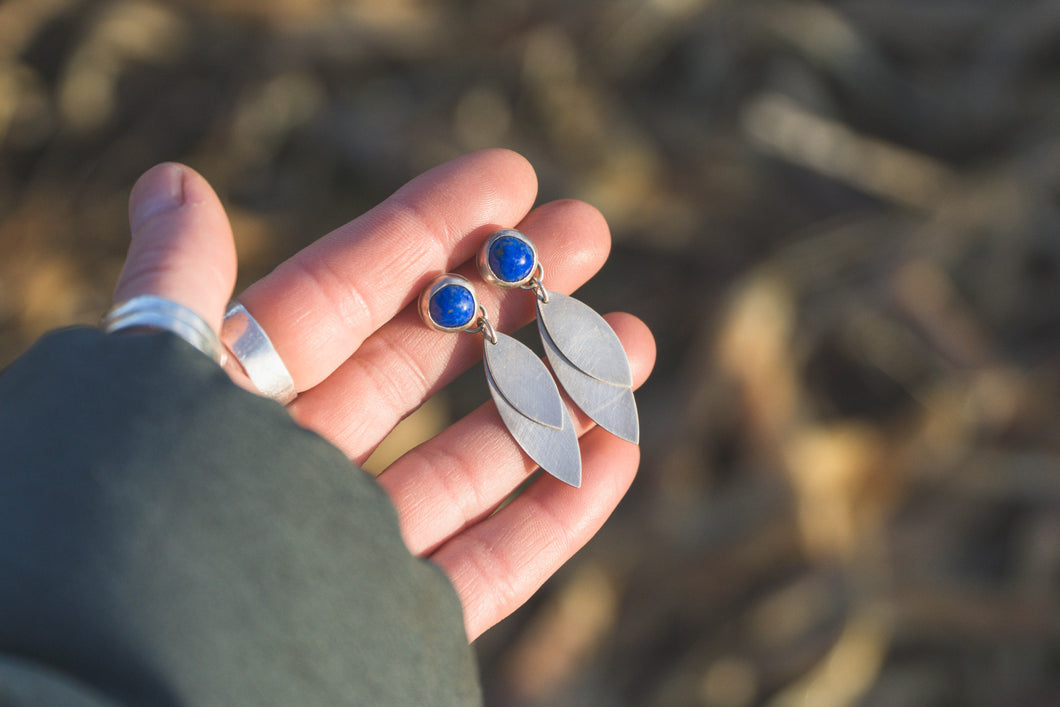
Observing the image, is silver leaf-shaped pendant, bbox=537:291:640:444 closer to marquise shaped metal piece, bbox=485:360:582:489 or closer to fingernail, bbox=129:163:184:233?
marquise shaped metal piece, bbox=485:360:582:489

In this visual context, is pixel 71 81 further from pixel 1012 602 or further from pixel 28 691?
pixel 1012 602

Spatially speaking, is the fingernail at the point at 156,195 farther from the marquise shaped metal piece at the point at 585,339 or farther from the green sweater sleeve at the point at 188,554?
the marquise shaped metal piece at the point at 585,339

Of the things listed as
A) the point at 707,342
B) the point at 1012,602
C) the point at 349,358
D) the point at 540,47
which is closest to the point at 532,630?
the point at 707,342

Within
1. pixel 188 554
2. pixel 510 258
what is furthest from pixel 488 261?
pixel 188 554

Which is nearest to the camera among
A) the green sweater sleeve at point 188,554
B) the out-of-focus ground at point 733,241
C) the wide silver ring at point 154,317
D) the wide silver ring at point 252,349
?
the green sweater sleeve at point 188,554

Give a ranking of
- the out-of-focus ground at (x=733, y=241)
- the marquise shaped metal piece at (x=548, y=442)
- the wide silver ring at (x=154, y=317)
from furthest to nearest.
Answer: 1. the out-of-focus ground at (x=733, y=241)
2. the marquise shaped metal piece at (x=548, y=442)
3. the wide silver ring at (x=154, y=317)

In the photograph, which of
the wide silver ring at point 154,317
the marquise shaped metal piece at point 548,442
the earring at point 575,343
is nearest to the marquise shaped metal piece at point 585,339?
the earring at point 575,343
